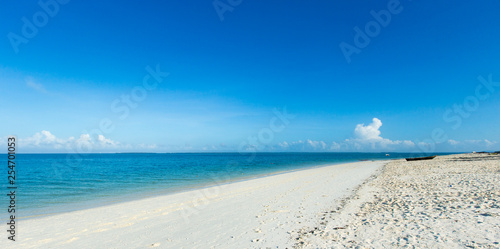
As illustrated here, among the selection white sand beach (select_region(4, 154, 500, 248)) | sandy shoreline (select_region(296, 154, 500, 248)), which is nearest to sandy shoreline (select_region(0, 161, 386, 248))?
white sand beach (select_region(4, 154, 500, 248))

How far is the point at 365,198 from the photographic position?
12.3 meters

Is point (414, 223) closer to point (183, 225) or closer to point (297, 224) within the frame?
point (297, 224)

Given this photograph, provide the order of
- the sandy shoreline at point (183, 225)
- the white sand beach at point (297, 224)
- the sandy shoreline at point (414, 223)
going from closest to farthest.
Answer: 1. the sandy shoreline at point (414, 223)
2. the white sand beach at point (297, 224)
3. the sandy shoreline at point (183, 225)

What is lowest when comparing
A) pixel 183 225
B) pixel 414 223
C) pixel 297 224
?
pixel 183 225

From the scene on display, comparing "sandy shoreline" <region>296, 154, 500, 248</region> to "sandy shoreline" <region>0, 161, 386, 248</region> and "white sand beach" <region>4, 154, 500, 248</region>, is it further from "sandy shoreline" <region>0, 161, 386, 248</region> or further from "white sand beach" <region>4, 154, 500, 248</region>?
"sandy shoreline" <region>0, 161, 386, 248</region>

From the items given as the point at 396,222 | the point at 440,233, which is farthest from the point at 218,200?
the point at 440,233

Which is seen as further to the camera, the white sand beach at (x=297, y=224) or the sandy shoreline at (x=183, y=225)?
the sandy shoreline at (x=183, y=225)

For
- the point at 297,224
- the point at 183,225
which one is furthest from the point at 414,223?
the point at 183,225

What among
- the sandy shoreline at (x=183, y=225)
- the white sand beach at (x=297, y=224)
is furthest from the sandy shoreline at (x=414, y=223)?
the sandy shoreline at (x=183, y=225)

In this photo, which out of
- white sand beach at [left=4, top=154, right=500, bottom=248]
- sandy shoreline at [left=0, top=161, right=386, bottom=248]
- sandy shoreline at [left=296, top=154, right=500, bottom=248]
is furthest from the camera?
sandy shoreline at [left=0, top=161, right=386, bottom=248]

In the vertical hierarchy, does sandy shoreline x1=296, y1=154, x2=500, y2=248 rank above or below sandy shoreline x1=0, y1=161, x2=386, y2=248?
above

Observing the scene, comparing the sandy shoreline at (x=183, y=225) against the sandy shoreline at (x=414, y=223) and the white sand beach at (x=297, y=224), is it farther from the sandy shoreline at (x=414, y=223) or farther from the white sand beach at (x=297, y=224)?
the sandy shoreline at (x=414, y=223)

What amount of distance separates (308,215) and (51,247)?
877cm

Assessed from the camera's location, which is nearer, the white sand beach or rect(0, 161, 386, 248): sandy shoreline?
the white sand beach
